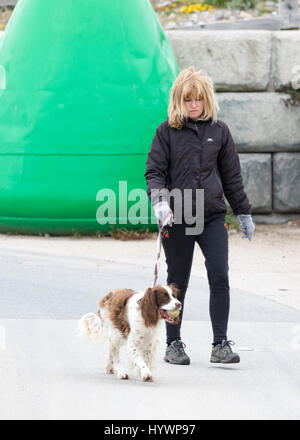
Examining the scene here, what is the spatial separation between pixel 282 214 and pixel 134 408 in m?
7.52

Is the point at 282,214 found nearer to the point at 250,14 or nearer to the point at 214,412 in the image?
the point at 250,14

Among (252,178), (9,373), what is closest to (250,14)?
(252,178)

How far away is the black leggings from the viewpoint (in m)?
5.20

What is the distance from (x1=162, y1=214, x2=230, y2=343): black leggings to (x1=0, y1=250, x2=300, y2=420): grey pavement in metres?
0.31

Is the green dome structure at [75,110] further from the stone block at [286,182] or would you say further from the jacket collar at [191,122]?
the jacket collar at [191,122]

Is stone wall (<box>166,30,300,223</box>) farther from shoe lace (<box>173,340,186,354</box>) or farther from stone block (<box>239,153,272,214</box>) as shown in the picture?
shoe lace (<box>173,340,186,354</box>)

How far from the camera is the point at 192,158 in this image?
5.13 metres

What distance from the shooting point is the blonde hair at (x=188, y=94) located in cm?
511

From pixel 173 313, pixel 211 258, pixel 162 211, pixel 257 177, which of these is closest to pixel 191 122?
pixel 162 211

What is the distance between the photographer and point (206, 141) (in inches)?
204

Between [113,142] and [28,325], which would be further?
[113,142]

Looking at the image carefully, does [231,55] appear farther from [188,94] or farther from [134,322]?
[134,322]

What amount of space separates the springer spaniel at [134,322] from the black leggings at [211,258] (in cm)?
22

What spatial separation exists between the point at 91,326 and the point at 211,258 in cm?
75
